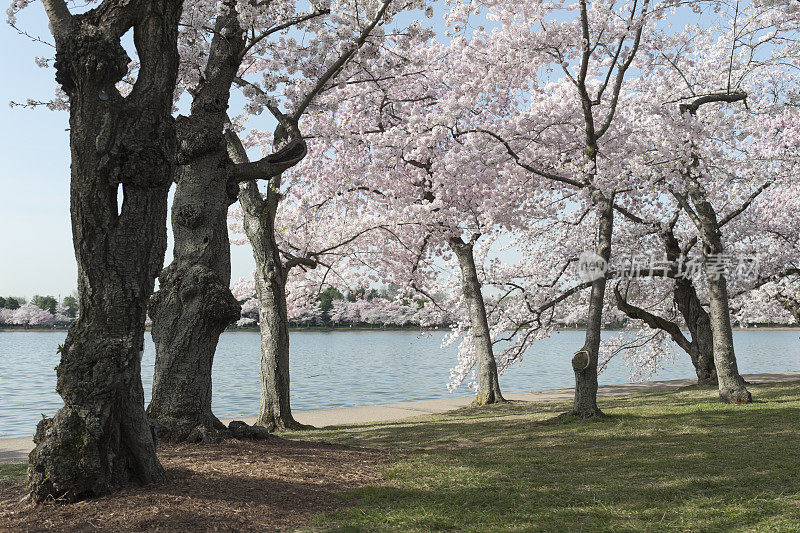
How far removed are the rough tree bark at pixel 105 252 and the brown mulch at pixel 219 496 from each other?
28 cm

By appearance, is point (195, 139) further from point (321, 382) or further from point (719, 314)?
point (321, 382)

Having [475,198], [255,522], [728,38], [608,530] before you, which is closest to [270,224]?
[475,198]

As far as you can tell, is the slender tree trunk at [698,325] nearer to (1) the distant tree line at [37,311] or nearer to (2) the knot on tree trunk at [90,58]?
(2) the knot on tree trunk at [90,58]

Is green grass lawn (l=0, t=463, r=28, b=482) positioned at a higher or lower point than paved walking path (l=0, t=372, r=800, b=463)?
higher

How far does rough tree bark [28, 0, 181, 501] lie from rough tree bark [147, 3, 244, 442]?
91.1 inches

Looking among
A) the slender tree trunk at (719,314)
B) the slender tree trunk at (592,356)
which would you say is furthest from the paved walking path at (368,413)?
the slender tree trunk at (719,314)

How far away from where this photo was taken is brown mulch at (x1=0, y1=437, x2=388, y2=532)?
4535 millimetres

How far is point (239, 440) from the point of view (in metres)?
8.11

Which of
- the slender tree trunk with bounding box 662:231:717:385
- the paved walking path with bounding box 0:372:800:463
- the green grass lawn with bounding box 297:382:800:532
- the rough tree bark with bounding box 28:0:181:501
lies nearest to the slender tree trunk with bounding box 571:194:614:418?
the green grass lawn with bounding box 297:382:800:532

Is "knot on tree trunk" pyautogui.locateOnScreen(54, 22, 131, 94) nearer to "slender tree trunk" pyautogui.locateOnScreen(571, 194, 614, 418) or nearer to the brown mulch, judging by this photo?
the brown mulch

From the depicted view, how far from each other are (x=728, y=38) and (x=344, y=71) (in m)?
9.89

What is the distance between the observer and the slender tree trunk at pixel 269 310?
470 inches

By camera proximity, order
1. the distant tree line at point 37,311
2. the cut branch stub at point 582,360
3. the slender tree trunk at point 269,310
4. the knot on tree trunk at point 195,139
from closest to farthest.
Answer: the knot on tree trunk at point 195,139
the cut branch stub at point 582,360
the slender tree trunk at point 269,310
the distant tree line at point 37,311

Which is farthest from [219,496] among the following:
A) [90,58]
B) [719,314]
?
[719,314]
